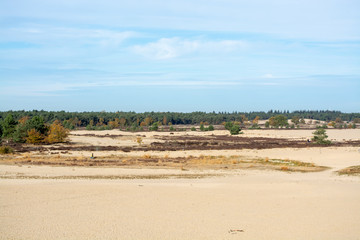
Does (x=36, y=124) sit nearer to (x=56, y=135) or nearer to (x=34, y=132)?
(x=34, y=132)

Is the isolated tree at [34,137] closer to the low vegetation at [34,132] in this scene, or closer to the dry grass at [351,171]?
the low vegetation at [34,132]

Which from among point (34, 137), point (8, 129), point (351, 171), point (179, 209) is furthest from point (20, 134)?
point (179, 209)

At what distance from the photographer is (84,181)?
75.3ft

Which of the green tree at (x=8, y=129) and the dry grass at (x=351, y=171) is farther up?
the green tree at (x=8, y=129)

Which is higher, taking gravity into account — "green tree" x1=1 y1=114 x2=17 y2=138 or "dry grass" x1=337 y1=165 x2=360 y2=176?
"green tree" x1=1 y1=114 x2=17 y2=138

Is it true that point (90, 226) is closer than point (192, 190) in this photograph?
Yes

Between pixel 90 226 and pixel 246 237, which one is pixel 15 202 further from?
pixel 246 237

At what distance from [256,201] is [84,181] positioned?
33.2 ft

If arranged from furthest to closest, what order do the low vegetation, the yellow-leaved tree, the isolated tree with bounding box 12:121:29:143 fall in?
the yellow-leaved tree
the isolated tree with bounding box 12:121:29:143
the low vegetation

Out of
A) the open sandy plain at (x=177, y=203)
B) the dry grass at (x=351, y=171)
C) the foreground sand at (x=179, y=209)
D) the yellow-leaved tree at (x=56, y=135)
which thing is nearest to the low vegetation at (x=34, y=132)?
the yellow-leaved tree at (x=56, y=135)

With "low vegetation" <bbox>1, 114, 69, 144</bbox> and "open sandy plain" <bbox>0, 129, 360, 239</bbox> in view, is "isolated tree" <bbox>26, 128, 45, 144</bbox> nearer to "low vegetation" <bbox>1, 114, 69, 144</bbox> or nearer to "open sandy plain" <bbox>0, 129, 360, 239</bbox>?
"low vegetation" <bbox>1, 114, 69, 144</bbox>

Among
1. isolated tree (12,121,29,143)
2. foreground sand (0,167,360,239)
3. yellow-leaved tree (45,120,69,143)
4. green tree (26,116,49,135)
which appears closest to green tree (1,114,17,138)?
isolated tree (12,121,29,143)

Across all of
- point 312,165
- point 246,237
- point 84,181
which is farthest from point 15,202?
point 312,165

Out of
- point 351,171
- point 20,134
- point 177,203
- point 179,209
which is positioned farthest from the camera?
point 20,134
